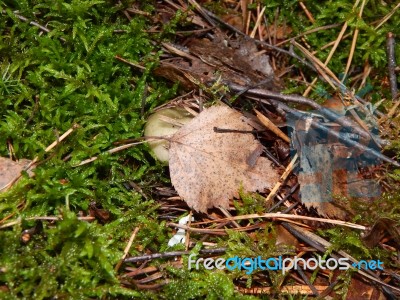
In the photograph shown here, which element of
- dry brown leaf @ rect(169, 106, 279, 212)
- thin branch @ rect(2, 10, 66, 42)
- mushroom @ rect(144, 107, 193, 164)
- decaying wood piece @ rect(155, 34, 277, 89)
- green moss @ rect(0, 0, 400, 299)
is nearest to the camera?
green moss @ rect(0, 0, 400, 299)

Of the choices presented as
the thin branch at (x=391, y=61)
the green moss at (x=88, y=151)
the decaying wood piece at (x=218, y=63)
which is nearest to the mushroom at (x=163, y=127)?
the green moss at (x=88, y=151)

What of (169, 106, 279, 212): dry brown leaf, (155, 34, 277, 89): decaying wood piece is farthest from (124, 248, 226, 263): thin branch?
(155, 34, 277, 89): decaying wood piece

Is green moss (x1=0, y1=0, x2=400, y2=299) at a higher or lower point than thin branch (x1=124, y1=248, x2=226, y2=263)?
higher

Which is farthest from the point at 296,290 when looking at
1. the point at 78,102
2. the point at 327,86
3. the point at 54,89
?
the point at 54,89

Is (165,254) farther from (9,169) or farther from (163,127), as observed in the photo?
(9,169)

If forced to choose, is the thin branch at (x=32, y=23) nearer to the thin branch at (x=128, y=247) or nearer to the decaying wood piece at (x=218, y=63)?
the decaying wood piece at (x=218, y=63)

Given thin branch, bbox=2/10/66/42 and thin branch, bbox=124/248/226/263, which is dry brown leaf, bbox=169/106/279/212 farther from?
thin branch, bbox=2/10/66/42

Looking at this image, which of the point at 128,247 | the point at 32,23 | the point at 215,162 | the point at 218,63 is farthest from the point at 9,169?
the point at 218,63
